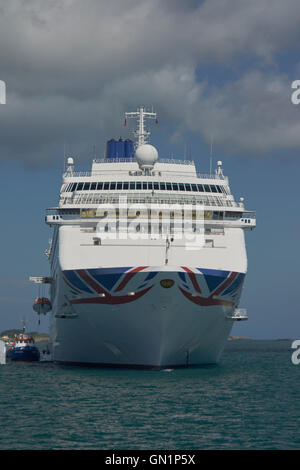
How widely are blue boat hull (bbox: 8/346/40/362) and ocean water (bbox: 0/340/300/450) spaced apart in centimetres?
2091

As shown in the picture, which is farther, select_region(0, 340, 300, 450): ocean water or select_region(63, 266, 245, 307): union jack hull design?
select_region(63, 266, 245, 307): union jack hull design

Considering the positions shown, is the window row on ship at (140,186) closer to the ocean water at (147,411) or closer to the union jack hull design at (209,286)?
the union jack hull design at (209,286)

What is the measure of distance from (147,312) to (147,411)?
10.1 meters

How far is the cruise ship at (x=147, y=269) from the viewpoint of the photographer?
127ft

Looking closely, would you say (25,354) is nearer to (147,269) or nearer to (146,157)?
(146,157)

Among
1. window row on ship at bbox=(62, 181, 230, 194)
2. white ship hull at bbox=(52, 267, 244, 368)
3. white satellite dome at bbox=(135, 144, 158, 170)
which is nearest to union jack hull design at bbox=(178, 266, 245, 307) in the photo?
white ship hull at bbox=(52, 267, 244, 368)

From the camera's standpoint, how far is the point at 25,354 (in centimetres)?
6438

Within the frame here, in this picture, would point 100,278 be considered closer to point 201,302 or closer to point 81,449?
point 201,302

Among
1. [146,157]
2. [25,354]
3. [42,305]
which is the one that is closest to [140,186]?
[146,157]

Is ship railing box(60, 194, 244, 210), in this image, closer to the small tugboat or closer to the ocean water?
the ocean water

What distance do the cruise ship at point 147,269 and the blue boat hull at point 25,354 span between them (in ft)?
54.7

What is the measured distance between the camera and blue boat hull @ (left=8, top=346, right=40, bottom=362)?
2525 inches
